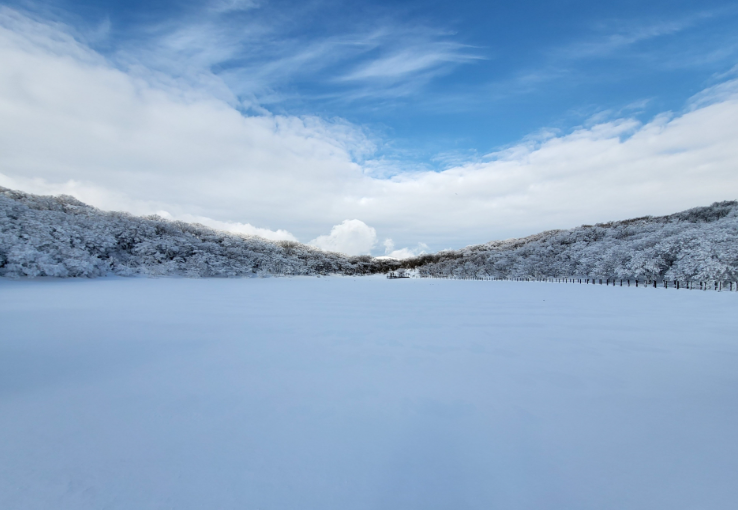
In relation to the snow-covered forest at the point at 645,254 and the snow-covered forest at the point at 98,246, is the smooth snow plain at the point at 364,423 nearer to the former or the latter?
the snow-covered forest at the point at 98,246

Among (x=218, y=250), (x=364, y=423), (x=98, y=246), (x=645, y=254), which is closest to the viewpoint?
(x=364, y=423)

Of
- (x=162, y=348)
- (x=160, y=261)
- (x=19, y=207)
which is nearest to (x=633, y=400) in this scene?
(x=162, y=348)

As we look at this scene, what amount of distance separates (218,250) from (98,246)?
725 inches

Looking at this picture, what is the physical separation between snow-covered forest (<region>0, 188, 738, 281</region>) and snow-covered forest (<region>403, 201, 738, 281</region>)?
0.30 feet

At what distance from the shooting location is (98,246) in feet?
120

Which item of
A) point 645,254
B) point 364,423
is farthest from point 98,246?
point 645,254

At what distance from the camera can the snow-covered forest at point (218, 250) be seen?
27531mm

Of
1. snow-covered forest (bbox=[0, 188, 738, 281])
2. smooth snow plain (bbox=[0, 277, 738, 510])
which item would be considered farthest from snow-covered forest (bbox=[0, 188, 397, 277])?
smooth snow plain (bbox=[0, 277, 738, 510])

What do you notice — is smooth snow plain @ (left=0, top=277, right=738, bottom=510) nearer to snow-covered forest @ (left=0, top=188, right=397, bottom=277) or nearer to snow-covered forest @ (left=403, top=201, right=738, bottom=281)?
snow-covered forest @ (left=0, top=188, right=397, bottom=277)

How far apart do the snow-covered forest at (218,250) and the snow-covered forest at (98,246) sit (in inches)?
3.4

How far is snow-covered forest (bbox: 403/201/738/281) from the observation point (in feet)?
93.1

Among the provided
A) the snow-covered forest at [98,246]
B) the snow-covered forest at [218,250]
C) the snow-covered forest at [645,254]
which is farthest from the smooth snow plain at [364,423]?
the snow-covered forest at [645,254]

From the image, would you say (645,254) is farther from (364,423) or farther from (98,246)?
(98,246)

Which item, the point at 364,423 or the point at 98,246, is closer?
the point at 364,423
